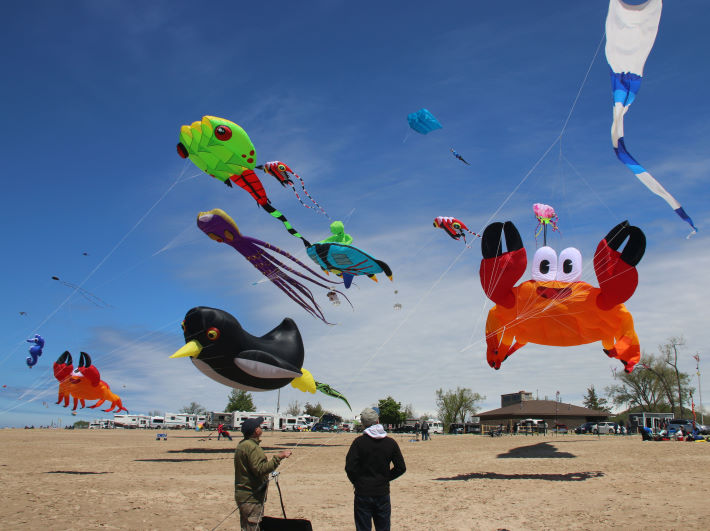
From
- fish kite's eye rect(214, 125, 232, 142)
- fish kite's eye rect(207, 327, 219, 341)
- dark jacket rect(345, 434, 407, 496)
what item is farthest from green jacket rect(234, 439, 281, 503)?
fish kite's eye rect(207, 327, 219, 341)

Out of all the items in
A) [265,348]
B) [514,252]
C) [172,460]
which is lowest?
[172,460]

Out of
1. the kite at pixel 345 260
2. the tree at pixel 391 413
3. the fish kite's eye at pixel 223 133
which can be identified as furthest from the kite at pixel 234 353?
the tree at pixel 391 413

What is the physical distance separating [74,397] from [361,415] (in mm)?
35660

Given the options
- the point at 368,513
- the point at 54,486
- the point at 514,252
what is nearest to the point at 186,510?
the point at 54,486

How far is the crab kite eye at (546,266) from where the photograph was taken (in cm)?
1570

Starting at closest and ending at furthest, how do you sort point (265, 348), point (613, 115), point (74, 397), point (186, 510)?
point (186, 510), point (613, 115), point (265, 348), point (74, 397)

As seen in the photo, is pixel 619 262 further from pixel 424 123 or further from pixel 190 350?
pixel 190 350

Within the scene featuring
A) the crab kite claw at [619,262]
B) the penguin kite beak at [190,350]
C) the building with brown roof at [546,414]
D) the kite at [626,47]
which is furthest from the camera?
the building with brown roof at [546,414]

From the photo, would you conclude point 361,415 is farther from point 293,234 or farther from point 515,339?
point 515,339

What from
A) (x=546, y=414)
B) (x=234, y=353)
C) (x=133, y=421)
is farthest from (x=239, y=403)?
(x=234, y=353)

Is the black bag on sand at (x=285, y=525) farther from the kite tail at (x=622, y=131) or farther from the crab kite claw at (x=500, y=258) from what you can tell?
the crab kite claw at (x=500, y=258)

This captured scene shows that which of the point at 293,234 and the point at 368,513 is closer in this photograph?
the point at 368,513

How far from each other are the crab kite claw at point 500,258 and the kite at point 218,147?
7.60 meters

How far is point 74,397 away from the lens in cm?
3431
